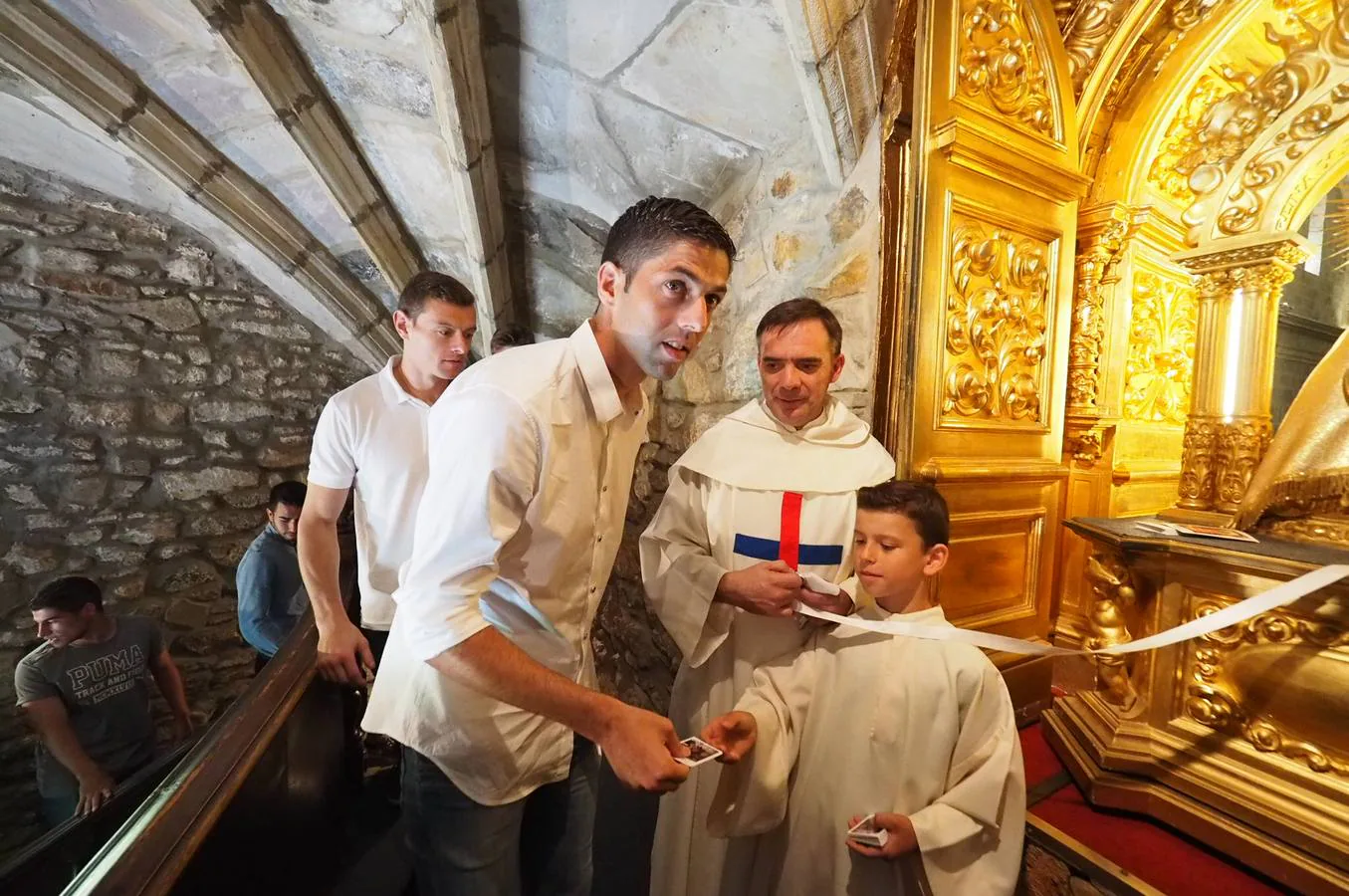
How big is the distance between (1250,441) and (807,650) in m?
2.87

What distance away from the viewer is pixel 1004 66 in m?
2.21

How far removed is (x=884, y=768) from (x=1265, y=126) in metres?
3.55

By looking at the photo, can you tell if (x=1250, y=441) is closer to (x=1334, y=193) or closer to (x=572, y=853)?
(x=1334, y=193)

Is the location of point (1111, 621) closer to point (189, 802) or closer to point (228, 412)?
point (189, 802)

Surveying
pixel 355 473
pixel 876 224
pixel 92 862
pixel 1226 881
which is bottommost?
pixel 1226 881

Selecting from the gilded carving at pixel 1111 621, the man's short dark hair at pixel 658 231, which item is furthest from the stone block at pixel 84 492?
the gilded carving at pixel 1111 621

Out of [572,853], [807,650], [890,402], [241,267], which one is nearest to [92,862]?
[572,853]

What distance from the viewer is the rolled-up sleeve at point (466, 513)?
3.13 feet

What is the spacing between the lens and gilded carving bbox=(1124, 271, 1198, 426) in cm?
309

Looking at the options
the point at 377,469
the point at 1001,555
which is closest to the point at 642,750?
the point at 377,469

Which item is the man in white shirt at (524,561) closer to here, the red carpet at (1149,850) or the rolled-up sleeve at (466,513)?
the rolled-up sleeve at (466,513)

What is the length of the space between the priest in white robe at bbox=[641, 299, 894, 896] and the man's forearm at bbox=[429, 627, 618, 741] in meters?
0.65

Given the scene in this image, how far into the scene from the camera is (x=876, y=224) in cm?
207

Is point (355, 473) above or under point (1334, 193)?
under
